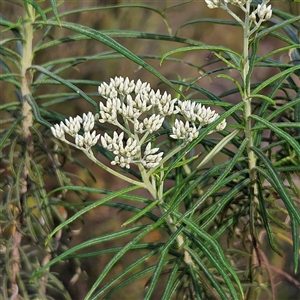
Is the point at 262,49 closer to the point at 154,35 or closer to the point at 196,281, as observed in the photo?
the point at 154,35

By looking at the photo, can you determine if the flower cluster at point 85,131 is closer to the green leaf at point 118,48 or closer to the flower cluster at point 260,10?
the green leaf at point 118,48

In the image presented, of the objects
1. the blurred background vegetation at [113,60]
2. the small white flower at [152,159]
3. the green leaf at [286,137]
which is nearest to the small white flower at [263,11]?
the green leaf at [286,137]

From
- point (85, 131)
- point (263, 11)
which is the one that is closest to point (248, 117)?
point (263, 11)

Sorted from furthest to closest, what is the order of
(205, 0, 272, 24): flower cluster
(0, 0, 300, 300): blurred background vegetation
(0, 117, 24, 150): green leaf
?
A: (0, 0, 300, 300): blurred background vegetation, (0, 117, 24, 150): green leaf, (205, 0, 272, 24): flower cluster

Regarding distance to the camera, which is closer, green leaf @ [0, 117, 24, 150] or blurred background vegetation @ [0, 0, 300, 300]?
green leaf @ [0, 117, 24, 150]

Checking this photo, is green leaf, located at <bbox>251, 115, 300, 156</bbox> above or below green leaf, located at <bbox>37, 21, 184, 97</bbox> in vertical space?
below

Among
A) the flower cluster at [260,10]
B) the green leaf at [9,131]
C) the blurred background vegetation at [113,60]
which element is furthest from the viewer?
the blurred background vegetation at [113,60]

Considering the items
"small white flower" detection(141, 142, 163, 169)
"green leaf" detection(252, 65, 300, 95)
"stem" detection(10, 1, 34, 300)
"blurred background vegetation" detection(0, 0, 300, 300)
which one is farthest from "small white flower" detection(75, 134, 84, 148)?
"blurred background vegetation" detection(0, 0, 300, 300)

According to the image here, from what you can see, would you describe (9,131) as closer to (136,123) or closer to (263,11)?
(136,123)

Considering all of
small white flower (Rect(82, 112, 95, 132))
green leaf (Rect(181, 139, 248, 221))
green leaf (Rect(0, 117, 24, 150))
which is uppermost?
green leaf (Rect(0, 117, 24, 150))

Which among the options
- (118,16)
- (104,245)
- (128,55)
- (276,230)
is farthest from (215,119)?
(118,16)

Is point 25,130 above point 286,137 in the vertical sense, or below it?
above

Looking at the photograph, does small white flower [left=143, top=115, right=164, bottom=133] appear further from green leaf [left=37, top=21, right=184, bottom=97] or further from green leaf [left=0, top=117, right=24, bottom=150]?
green leaf [left=0, top=117, right=24, bottom=150]
